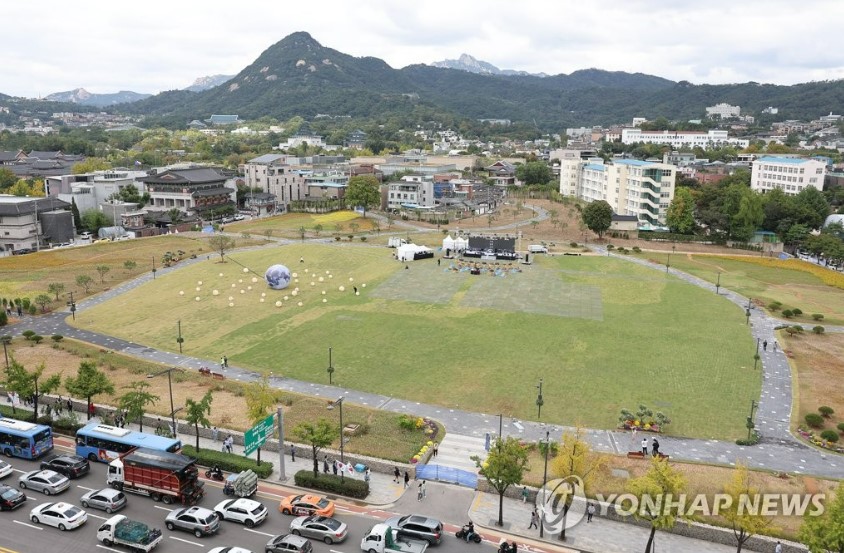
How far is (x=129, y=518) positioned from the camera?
2683 cm

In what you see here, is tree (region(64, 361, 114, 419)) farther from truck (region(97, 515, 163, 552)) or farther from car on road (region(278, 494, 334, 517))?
car on road (region(278, 494, 334, 517))

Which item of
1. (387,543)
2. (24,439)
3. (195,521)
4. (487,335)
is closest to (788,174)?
(487,335)

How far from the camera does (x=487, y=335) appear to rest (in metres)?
53.4

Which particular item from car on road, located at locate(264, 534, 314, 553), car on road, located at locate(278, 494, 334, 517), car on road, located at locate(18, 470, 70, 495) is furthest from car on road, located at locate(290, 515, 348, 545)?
car on road, located at locate(18, 470, 70, 495)

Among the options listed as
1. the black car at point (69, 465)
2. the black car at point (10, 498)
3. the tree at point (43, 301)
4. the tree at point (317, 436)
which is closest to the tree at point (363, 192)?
the tree at point (43, 301)

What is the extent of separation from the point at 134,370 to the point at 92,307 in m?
21.5

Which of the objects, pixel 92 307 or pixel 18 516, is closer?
pixel 18 516

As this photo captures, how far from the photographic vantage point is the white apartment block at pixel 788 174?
118 meters

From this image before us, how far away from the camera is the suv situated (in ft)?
83.9

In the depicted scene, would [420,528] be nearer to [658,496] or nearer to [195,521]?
[195,521]

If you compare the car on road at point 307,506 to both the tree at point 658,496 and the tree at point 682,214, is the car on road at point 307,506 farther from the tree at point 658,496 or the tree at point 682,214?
the tree at point 682,214

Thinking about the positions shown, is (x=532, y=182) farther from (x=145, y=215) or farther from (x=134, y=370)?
(x=134, y=370)

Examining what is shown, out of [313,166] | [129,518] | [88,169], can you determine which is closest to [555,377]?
[129,518]

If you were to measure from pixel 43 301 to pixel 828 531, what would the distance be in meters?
64.9
